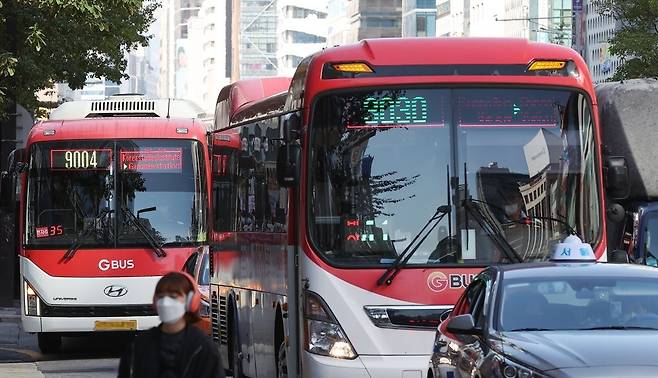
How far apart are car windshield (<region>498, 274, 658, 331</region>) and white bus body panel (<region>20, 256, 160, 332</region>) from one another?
1253 centimetres

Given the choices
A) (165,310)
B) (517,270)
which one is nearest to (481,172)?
(517,270)

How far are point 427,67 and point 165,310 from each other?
667 cm

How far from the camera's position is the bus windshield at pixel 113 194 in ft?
76.6

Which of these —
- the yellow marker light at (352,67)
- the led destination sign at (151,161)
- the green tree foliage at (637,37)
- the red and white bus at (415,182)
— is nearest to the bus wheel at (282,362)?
the red and white bus at (415,182)

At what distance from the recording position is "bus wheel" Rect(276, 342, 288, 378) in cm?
1478

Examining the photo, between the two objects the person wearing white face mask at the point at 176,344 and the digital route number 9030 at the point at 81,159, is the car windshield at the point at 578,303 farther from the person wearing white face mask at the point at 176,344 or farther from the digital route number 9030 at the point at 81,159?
the digital route number 9030 at the point at 81,159

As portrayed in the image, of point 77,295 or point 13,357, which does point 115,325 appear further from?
point 13,357

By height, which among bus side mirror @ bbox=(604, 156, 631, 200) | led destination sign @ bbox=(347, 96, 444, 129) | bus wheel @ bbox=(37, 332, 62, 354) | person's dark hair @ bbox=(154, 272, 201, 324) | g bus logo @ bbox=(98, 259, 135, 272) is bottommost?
bus wheel @ bbox=(37, 332, 62, 354)

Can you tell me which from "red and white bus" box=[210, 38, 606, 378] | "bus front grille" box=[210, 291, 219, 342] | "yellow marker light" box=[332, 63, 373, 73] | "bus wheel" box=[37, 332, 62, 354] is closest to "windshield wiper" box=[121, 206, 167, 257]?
"bus wheel" box=[37, 332, 62, 354]

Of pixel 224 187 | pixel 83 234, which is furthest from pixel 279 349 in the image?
pixel 83 234

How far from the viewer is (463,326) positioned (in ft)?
35.0

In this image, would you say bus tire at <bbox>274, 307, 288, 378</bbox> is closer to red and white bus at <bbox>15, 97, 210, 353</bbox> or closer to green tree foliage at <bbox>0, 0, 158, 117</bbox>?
red and white bus at <bbox>15, 97, 210, 353</bbox>

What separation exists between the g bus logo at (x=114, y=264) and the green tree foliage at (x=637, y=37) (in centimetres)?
3476

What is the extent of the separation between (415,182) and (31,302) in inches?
416
